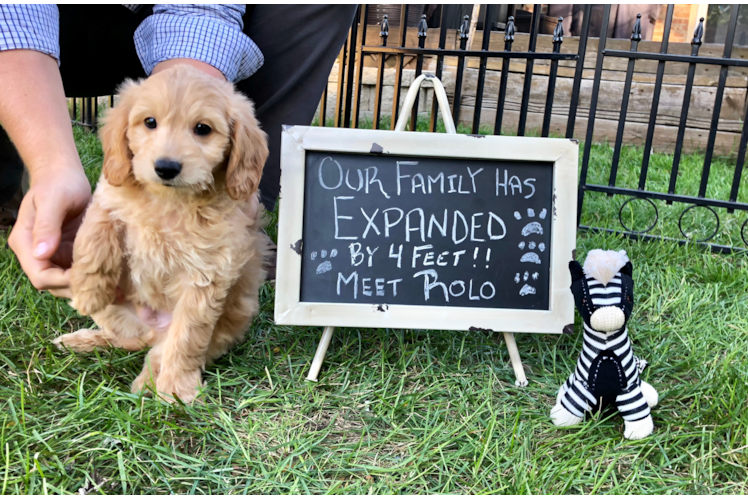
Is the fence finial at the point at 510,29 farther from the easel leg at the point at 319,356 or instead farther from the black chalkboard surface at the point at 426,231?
the easel leg at the point at 319,356

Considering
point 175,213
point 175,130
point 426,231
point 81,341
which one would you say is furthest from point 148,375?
point 426,231

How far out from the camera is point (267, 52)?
2650 millimetres

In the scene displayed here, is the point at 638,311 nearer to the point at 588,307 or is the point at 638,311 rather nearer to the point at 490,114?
the point at 588,307

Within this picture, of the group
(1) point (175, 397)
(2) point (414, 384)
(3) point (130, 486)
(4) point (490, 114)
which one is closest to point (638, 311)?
(2) point (414, 384)

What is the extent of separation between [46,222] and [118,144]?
305 mm

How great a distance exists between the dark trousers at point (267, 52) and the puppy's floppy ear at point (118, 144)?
1131mm

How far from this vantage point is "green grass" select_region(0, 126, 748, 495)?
4.55ft

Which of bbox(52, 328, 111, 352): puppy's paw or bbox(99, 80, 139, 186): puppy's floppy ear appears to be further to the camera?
bbox(52, 328, 111, 352): puppy's paw

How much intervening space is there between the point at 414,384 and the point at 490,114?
5.04 m

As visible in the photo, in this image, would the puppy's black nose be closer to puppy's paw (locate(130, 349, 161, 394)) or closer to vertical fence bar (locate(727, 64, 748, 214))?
puppy's paw (locate(130, 349, 161, 394))

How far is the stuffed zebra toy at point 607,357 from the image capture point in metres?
1.58

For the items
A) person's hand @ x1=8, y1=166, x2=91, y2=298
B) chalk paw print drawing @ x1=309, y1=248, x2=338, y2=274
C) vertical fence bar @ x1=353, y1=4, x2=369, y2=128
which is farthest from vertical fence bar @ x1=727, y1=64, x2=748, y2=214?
person's hand @ x1=8, y1=166, x2=91, y2=298

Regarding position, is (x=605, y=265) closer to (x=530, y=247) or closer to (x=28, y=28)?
(x=530, y=247)

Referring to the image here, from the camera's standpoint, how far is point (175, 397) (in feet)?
5.17
